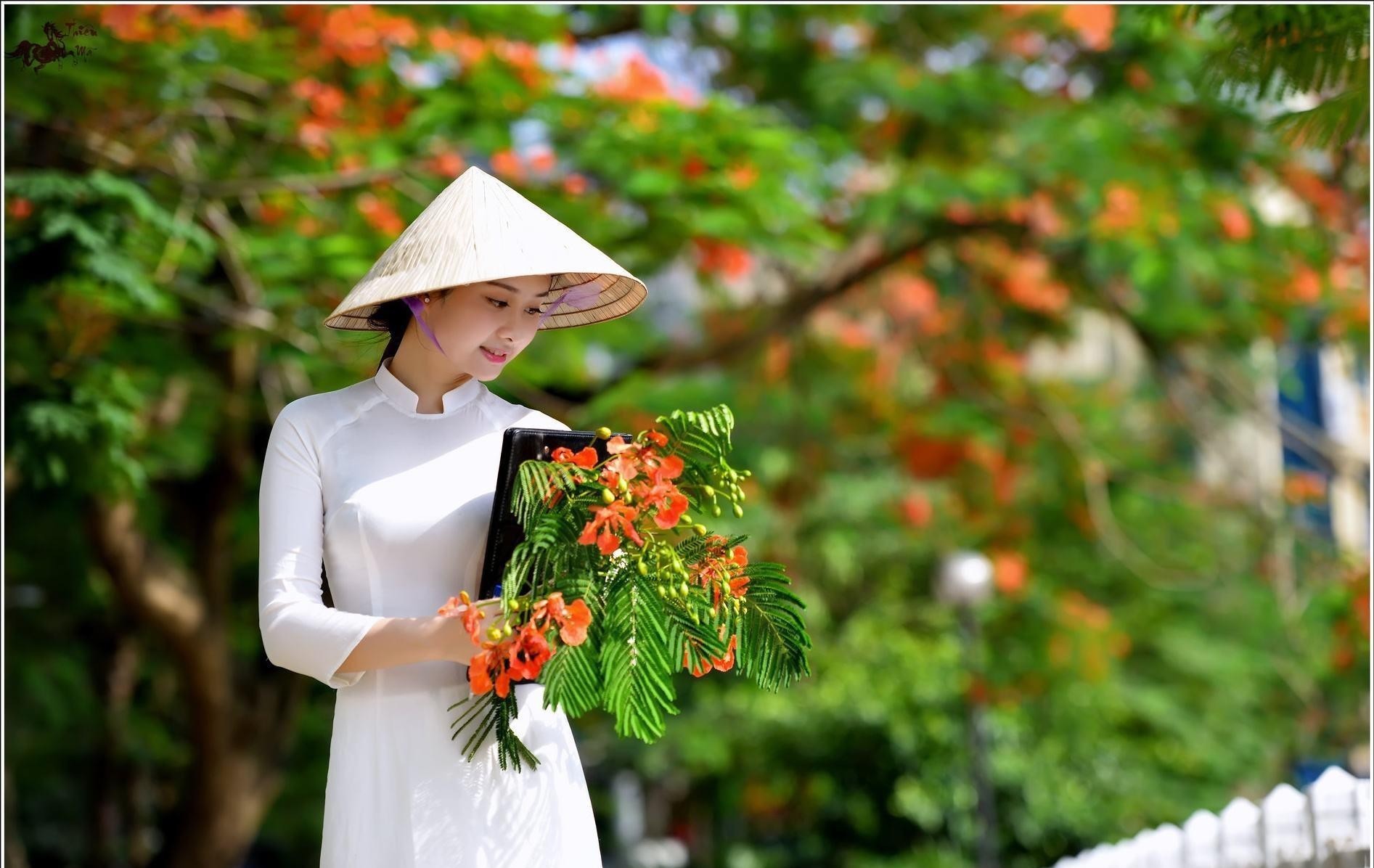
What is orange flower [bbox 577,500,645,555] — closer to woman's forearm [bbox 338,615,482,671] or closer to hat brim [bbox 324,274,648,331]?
woman's forearm [bbox 338,615,482,671]

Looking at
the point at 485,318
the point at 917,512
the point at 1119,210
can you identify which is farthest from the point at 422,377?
the point at 917,512

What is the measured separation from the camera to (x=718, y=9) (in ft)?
24.6

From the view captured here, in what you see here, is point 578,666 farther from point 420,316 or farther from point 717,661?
point 420,316

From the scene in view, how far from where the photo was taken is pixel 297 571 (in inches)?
90.1

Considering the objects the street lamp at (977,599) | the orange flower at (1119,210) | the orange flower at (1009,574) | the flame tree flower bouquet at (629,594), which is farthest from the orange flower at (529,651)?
the orange flower at (1009,574)

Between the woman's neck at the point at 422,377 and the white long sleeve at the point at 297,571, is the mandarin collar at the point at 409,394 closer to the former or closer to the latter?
the woman's neck at the point at 422,377

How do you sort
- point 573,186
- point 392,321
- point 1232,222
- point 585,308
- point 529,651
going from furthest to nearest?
point 1232,222, point 573,186, point 585,308, point 392,321, point 529,651

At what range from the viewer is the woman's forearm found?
2139 millimetres

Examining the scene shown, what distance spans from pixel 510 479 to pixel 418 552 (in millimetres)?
210

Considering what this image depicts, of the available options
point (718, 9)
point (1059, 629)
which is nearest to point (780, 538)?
point (1059, 629)

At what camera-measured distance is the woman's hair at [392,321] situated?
250 cm

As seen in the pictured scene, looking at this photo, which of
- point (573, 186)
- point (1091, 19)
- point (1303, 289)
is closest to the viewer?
point (573, 186)


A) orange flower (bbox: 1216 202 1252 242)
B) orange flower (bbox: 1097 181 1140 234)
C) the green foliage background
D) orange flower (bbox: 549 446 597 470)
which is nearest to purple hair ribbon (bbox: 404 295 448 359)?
orange flower (bbox: 549 446 597 470)

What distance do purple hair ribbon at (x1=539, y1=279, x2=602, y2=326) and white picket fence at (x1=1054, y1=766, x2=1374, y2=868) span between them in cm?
205
